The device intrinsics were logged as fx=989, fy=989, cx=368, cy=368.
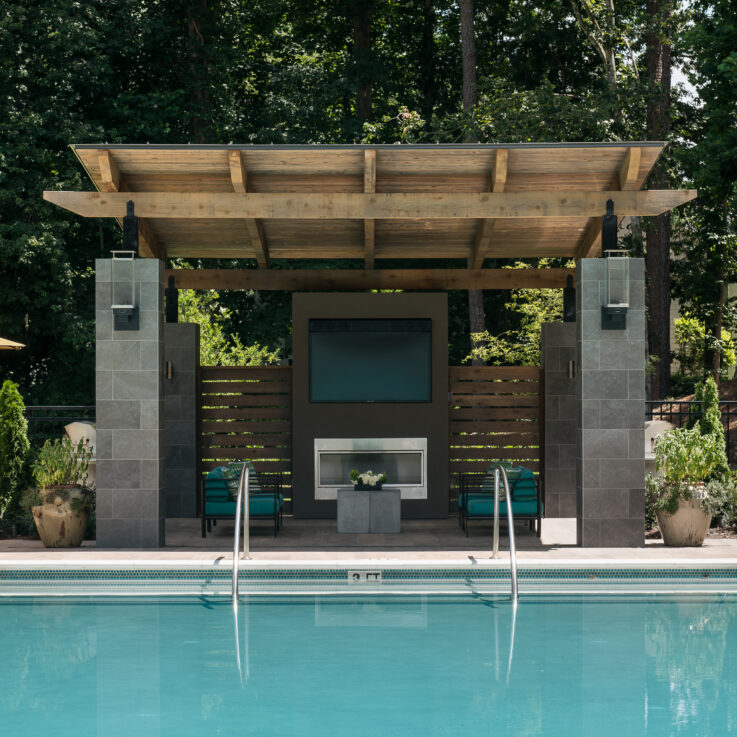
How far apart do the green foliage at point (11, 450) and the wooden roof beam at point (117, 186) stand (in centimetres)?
220

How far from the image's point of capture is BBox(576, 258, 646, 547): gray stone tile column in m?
10.1

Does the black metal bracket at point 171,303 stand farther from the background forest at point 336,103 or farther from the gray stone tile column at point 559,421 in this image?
the gray stone tile column at point 559,421

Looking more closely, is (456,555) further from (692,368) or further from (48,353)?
(692,368)

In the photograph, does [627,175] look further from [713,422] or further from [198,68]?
[198,68]

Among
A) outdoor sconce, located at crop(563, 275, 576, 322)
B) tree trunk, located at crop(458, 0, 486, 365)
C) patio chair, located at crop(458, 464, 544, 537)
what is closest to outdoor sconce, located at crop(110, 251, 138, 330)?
patio chair, located at crop(458, 464, 544, 537)

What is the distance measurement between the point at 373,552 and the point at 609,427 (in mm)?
2727

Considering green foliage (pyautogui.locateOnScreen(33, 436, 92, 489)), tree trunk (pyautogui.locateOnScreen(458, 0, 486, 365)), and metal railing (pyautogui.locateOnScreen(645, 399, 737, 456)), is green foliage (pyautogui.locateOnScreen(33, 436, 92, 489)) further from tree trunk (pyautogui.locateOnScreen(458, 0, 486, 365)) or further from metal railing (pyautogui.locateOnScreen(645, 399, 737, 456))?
tree trunk (pyautogui.locateOnScreen(458, 0, 486, 365))

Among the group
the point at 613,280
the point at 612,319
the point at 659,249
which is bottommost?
the point at 612,319

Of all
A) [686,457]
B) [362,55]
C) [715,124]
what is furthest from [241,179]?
[362,55]

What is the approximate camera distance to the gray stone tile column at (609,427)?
10094mm

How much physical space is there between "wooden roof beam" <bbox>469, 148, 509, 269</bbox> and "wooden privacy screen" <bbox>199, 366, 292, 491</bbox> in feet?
9.78

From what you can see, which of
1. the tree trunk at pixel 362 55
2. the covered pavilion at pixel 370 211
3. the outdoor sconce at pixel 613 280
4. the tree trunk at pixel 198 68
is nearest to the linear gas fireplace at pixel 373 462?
the covered pavilion at pixel 370 211

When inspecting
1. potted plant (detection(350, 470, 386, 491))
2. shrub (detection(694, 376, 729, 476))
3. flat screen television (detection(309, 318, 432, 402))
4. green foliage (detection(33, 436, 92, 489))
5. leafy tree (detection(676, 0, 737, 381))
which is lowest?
potted plant (detection(350, 470, 386, 491))

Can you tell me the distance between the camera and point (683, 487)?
34.0 feet
